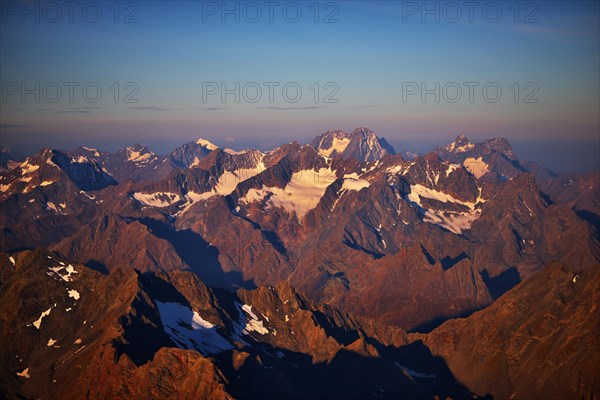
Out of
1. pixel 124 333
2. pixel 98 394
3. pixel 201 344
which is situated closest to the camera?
pixel 98 394

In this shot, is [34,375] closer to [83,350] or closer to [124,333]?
[83,350]

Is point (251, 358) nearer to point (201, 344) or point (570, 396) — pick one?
point (201, 344)

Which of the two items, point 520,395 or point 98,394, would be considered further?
point 520,395

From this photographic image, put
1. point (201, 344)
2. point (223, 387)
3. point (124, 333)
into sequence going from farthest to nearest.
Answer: point (201, 344), point (124, 333), point (223, 387)

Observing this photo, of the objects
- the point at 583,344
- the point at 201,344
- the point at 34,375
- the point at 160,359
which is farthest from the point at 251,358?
the point at 583,344

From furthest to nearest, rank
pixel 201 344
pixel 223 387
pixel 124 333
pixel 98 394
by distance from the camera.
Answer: pixel 201 344 < pixel 124 333 < pixel 98 394 < pixel 223 387

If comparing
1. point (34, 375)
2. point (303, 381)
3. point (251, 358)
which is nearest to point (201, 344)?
point (251, 358)

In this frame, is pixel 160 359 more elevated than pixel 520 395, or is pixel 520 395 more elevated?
pixel 160 359

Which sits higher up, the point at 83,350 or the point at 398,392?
the point at 83,350

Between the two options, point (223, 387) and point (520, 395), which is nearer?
point (223, 387)
